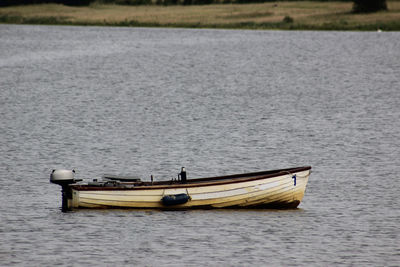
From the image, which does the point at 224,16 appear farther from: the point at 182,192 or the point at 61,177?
the point at 61,177

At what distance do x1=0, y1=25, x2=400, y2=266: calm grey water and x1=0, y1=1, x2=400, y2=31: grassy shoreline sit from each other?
1636 inches

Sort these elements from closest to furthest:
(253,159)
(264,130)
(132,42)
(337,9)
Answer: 1. (253,159)
2. (264,130)
3. (132,42)
4. (337,9)

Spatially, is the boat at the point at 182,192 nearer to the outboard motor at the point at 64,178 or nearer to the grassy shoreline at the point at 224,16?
the outboard motor at the point at 64,178

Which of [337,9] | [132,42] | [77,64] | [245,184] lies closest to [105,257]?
[245,184]

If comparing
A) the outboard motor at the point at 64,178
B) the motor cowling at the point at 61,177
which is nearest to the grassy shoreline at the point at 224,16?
the outboard motor at the point at 64,178

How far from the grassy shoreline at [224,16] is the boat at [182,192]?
396 ft

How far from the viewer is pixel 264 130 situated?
5216 cm

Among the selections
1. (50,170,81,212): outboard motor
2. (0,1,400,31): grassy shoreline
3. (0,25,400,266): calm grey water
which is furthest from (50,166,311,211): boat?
(0,1,400,31): grassy shoreline

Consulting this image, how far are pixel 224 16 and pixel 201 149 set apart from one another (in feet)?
416

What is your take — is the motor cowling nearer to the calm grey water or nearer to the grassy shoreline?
the calm grey water

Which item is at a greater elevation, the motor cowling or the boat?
the motor cowling

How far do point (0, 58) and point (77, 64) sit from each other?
1067cm

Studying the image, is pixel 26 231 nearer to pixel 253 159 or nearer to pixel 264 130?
pixel 253 159

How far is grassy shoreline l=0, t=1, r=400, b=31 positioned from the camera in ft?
504
